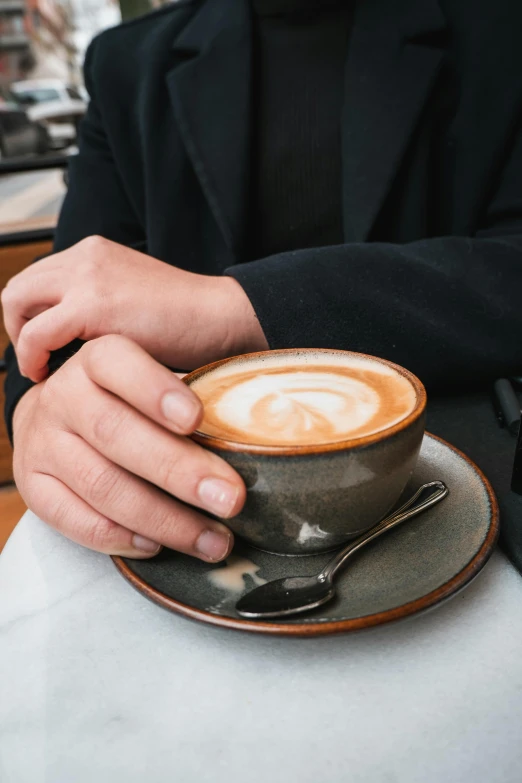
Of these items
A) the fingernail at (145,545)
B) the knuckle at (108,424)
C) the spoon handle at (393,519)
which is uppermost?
the knuckle at (108,424)

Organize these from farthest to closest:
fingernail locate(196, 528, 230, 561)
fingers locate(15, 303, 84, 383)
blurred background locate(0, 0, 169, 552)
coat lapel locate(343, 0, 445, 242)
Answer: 1. blurred background locate(0, 0, 169, 552)
2. coat lapel locate(343, 0, 445, 242)
3. fingers locate(15, 303, 84, 383)
4. fingernail locate(196, 528, 230, 561)

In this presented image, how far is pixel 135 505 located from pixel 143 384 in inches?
3.5

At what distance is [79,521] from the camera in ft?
1.49

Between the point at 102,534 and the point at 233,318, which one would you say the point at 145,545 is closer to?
the point at 102,534

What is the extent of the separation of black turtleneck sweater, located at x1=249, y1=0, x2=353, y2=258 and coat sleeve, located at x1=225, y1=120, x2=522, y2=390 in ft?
1.66

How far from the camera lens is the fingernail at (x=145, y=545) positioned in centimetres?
43

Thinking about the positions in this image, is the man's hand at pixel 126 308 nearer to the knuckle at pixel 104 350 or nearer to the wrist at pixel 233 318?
the wrist at pixel 233 318

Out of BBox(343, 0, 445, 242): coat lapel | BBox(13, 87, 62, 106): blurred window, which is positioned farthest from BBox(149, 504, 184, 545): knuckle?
BBox(13, 87, 62, 106): blurred window

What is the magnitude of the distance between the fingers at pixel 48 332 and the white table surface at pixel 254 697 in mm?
278

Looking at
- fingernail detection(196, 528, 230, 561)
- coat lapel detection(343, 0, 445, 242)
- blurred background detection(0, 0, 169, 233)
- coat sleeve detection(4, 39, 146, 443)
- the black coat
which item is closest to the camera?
fingernail detection(196, 528, 230, 561)

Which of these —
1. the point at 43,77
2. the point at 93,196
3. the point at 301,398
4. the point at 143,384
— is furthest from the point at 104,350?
the point at 43,77

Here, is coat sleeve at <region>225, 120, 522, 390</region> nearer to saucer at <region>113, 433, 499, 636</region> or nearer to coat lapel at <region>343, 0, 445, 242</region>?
saucer at <region>113, 433, 499, 636</region>

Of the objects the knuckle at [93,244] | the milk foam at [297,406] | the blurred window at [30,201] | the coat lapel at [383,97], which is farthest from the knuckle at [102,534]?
the blurred window at [30,201]

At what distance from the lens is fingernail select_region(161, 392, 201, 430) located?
1.29ft
